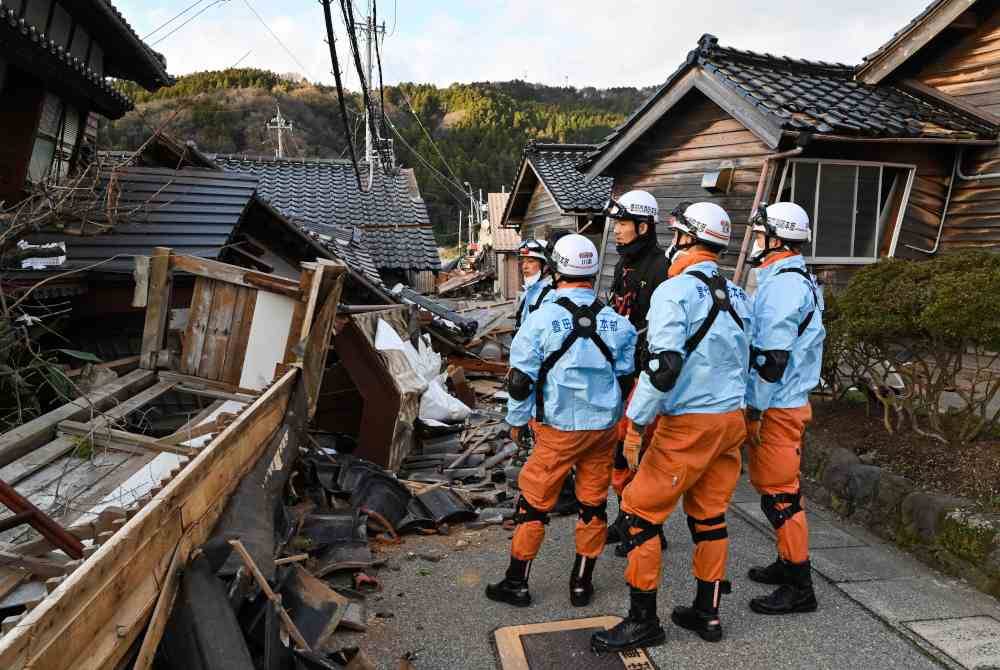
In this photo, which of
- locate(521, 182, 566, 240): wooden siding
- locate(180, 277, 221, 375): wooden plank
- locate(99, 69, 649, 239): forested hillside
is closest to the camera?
locate(180, 277, 221, 375): wooden plank

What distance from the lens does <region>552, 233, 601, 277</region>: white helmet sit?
4148mm

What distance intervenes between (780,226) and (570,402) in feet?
6.08

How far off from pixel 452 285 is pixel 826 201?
82.4ft

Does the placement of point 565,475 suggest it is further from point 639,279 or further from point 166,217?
point 166,217

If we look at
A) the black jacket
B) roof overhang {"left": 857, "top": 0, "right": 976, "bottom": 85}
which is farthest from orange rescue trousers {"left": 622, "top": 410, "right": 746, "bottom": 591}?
roof overhang {"left": 857, "top": 0, "right": 976, "bottom": 85}

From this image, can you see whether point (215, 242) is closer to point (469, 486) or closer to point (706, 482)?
point (469, 486)

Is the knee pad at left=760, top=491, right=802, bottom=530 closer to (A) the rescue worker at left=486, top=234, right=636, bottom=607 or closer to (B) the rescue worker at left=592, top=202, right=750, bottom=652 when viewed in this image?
(B) the rescue worker at left=592, top=202, right=750, bottom=652

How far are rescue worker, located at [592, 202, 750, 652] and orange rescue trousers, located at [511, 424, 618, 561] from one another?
Result: 0.39 metres

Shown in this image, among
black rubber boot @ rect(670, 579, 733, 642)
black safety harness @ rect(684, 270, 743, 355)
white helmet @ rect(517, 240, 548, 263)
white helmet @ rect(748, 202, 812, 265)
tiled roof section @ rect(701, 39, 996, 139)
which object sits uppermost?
tiled roof section @ rect(701, 39, 996, 139)

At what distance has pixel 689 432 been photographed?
3576mm

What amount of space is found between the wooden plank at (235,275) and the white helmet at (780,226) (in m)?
3.75

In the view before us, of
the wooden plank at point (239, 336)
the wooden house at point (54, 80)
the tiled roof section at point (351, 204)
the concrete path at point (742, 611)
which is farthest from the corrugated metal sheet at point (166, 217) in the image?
the tiled roof section at point (351, 204)

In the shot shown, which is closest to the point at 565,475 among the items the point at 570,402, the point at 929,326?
the point at 570,402

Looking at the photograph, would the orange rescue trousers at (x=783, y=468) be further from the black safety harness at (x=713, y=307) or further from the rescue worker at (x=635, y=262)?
the rescue worker at (x=635, y=262)
